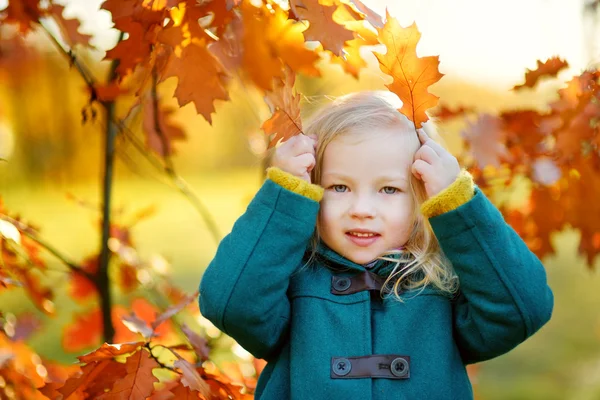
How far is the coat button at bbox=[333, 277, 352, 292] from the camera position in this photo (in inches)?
64.4

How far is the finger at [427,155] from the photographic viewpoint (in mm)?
1600

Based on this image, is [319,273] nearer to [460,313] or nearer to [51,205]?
[460,313]

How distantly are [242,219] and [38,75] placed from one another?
942cm

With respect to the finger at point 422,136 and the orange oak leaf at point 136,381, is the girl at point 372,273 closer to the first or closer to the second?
the finger at point 422,136

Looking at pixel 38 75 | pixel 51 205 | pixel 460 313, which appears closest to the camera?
pixel 460 313

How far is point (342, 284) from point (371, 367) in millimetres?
197

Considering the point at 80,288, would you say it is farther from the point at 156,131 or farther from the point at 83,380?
the point at 83,380

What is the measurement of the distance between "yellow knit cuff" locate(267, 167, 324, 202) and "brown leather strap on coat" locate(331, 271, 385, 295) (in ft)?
0.65

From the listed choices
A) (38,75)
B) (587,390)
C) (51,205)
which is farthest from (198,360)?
(51,205)

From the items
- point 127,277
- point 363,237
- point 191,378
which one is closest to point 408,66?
Result: point 363,237

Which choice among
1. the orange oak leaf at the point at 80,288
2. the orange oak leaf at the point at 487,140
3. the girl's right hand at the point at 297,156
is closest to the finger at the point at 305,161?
the girl's right hand at the point at 297,156

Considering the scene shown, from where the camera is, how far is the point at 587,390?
4.56 metres

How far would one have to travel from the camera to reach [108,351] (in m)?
1.72

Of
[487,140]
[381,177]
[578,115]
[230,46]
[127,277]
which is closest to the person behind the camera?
[381,177]
